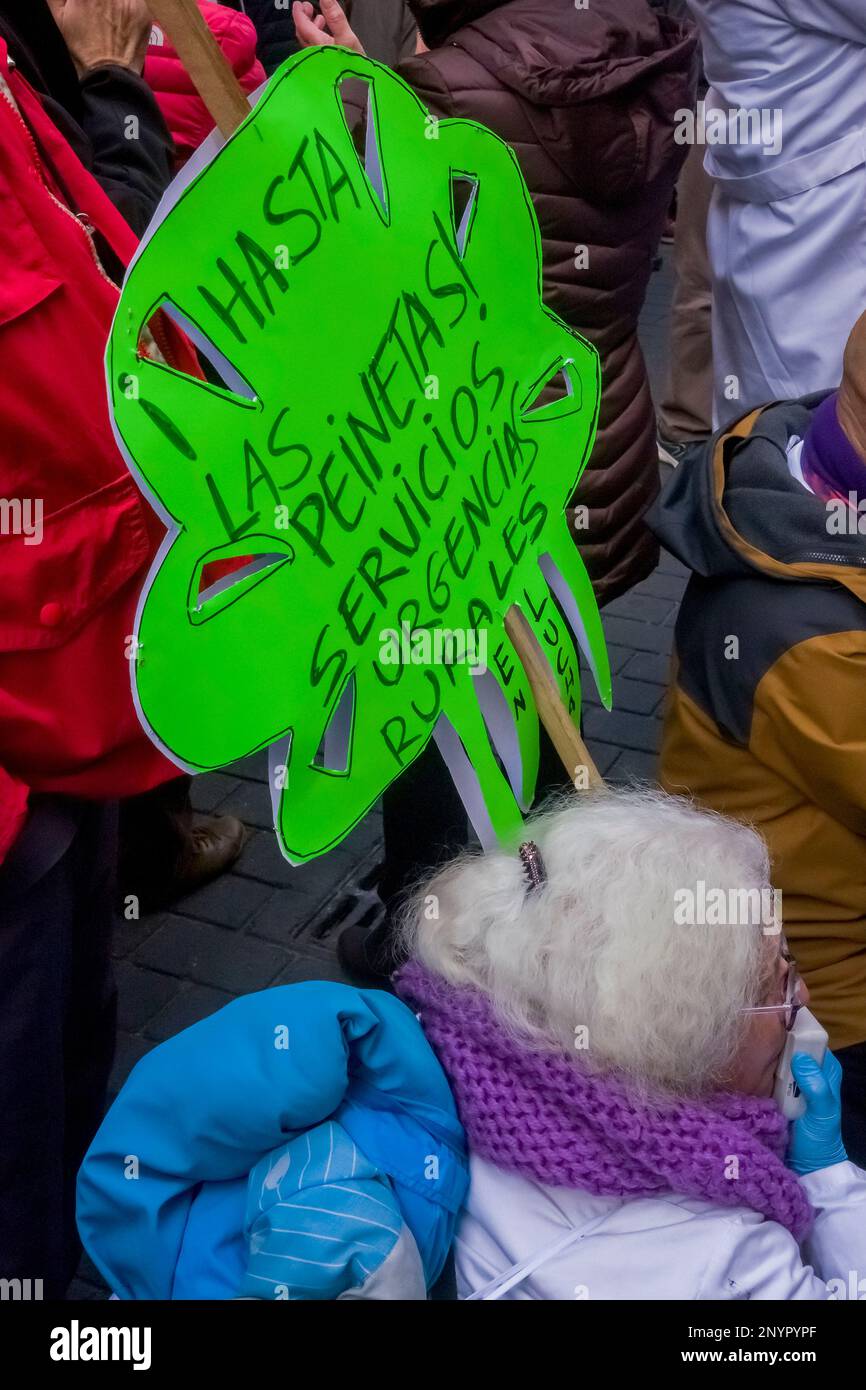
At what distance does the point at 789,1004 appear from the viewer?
1573 mm

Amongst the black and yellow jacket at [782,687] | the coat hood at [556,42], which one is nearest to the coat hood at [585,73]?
the coat hood at [556,42]

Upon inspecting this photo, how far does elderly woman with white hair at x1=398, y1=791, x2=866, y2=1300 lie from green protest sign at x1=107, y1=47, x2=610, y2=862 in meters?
0.17

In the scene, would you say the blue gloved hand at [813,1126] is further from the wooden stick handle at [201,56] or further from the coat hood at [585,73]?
the coat hood at [585,73]

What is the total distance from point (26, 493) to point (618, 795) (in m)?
0.80

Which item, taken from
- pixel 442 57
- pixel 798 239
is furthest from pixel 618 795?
pixel 798 239

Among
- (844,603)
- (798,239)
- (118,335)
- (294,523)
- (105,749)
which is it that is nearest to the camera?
(118,335)

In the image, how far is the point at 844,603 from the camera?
1.91 meters

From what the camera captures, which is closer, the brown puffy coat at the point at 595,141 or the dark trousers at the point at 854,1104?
the dark trousers at the point at 854,1104

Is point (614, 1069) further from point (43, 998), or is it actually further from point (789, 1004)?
point (43, 998)

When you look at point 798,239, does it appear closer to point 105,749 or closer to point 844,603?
point 844,603

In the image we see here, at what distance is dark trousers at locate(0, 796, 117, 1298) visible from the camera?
1650 millimetres

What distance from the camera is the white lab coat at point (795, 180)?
2922 mm

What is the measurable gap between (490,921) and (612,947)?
15 centimetres

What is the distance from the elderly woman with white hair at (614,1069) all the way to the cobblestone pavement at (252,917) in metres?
1.20
